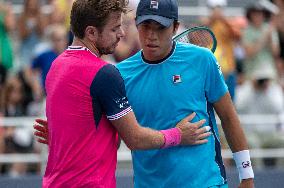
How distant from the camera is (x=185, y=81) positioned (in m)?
5.20

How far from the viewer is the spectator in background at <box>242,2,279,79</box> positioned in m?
10.7

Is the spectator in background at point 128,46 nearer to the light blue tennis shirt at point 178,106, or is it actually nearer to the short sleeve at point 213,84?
the light blue tennis shirt at point 178,106

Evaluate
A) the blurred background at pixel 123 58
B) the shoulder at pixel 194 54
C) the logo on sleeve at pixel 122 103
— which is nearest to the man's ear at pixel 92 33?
the logo on sleeve at pixel 122 103

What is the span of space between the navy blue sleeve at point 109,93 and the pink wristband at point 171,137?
382 mm

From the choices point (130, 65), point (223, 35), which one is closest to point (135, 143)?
point (130, 65)

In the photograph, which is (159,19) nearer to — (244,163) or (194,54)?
(194,54)

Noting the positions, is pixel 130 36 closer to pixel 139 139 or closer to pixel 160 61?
pixel 160 61

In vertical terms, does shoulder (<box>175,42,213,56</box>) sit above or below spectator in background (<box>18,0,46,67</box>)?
above

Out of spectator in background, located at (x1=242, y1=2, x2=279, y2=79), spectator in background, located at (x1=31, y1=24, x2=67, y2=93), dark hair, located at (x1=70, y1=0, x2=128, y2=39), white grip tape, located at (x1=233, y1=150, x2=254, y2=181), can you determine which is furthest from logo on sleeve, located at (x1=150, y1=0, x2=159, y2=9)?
spectator in background, located at (x1=242, y1=2, x2=279, y2=79)

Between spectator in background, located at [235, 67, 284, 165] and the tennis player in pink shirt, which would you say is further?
spectator in background, located at [235, 67, 284, 165]

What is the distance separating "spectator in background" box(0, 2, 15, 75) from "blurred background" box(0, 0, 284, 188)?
12mm

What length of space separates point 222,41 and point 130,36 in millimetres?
1226

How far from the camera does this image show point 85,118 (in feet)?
14.9

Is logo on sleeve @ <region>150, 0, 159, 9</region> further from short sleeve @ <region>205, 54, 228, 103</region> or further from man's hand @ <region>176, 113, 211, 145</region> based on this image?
man's hand @ <region>176, 113, 211, 145</region>
